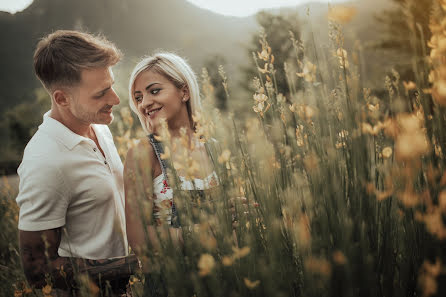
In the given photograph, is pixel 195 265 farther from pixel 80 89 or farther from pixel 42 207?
pixel 80 89

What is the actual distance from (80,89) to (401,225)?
6.53 ft

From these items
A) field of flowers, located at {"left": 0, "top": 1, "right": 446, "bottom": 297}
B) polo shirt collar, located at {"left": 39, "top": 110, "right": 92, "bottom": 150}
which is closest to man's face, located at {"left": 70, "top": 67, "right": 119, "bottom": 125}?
polo shirt collar, located at {"left": 39, "top": 110, "right": 92, "bottom": 150}

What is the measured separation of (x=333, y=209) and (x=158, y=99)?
170cm

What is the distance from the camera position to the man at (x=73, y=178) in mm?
1776

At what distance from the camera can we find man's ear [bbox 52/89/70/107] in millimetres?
2172

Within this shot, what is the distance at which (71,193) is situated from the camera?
191 cm

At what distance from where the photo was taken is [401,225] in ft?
3.44

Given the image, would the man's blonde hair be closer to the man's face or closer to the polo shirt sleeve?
the man's face

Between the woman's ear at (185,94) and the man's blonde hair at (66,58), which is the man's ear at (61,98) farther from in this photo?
the woman's ear at (185,94)

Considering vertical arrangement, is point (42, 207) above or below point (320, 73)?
below

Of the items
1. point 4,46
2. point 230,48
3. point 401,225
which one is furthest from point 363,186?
point 4,46

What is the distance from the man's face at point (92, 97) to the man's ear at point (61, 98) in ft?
0.13

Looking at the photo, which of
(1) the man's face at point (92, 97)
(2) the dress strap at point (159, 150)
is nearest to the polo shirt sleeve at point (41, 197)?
(1) the man's face at point (92, 97)

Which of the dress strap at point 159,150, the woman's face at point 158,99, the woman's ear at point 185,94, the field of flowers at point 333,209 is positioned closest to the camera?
the field of flowers at point 333,209
